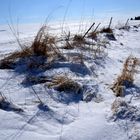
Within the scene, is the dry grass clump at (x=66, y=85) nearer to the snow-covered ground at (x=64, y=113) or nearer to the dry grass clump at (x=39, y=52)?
the snow-covered ground at (x=64, y=113)

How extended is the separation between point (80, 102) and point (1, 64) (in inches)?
51.9

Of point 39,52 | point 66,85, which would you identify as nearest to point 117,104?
point 66,85

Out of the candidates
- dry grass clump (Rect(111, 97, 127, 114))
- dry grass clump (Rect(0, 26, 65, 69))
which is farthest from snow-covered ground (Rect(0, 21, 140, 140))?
dry grass clump (Rect(0, 26, 65, 69))

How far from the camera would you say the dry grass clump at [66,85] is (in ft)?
8.96

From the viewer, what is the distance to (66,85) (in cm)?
276

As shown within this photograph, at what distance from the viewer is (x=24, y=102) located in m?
2.44

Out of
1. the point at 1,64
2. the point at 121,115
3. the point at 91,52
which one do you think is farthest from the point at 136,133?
the point at 91,52

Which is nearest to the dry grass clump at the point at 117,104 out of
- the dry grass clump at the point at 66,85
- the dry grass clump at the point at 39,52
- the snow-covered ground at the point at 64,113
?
the snow-covered ground at the point at 64,113

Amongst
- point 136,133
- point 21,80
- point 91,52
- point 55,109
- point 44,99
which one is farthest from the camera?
point 91,52

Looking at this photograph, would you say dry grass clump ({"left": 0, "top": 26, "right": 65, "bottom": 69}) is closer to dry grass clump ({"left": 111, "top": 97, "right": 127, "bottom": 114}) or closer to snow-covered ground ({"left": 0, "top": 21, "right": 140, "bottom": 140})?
snow-covered ground ({"left": 0, "top": 21, "right": 140, "bottom": 140})

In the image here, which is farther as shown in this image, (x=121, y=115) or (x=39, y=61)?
(x=39, y=61)

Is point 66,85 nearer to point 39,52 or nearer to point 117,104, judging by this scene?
point 117,104

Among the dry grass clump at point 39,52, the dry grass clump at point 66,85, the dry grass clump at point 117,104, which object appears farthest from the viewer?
the dry grass clump at point 39,52

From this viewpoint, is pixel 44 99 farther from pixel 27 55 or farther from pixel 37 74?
pixel 27 55
